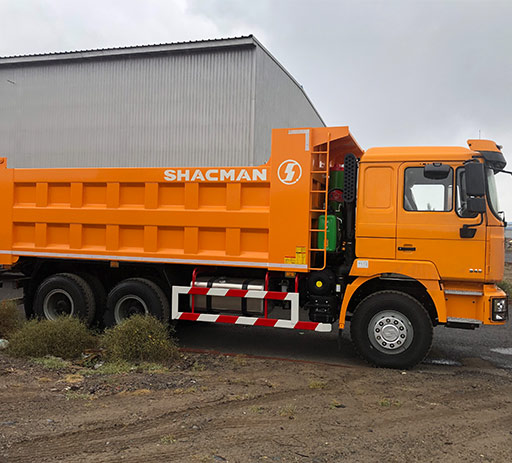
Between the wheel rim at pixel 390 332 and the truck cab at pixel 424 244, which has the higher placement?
the truck cab at pixel 424 244

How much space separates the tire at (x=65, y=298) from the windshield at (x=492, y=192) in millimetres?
5838

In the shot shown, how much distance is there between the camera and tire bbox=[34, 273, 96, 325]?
742 centimetres

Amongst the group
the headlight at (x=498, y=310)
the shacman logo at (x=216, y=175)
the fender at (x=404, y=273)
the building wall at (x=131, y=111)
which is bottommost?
the headlight at (x=498, y=310)

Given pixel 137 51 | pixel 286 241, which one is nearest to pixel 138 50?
pixel 137 51

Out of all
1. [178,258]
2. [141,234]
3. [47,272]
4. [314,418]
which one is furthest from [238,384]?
[47,272]

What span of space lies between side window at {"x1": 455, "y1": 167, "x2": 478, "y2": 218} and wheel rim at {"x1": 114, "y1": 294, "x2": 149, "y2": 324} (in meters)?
4.64

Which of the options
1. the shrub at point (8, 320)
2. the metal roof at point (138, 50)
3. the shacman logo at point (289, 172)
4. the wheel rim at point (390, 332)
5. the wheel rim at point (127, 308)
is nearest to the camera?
the wheel rim at point (390, 332)

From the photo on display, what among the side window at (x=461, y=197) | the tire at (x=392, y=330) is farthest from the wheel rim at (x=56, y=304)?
the side window at (x=461, y=197)

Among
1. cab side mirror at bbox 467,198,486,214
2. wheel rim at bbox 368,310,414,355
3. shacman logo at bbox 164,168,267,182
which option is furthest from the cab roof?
wheel rim at bbox 368,310,414,355

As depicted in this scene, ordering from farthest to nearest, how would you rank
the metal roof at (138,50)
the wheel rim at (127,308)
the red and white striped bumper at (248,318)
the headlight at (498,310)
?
the metal roof at (138,50) < the wheel rim at (127,308) < the red and white striped bumper at (248,318) < the headlight at (498,310)

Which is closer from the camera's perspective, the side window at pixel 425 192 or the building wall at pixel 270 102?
the side window at pixel 425 192

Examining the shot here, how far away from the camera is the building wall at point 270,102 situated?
1498 cm

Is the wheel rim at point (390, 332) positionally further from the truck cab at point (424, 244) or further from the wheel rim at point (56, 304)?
the wheel rim at point (56, 304)

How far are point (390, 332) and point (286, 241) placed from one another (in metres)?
1.76
